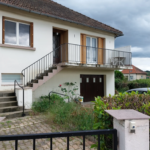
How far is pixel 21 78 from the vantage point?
873 centimetres

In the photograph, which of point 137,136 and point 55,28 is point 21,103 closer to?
point 55,28

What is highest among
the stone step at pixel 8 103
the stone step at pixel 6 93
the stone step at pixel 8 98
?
the stone step at pixel 6 93

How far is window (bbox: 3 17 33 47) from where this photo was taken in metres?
8.27

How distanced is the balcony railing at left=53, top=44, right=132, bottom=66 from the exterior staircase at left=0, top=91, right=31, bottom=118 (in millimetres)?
4189

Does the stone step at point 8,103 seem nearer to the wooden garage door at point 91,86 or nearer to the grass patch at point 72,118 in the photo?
the grass patch at point 72,118

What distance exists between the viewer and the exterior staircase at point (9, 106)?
657cm

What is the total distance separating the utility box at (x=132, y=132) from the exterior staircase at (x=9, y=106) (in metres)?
5.77

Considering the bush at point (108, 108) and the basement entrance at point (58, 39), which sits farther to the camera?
the basement entrance at point (58, 39)

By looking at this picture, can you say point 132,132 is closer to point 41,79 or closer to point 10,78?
point 41,79

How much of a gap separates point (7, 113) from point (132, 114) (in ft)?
19.9

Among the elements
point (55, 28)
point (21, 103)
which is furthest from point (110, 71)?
point (21, 103)

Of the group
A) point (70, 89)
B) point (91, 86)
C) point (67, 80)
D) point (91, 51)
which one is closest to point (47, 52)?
point (67, 80)

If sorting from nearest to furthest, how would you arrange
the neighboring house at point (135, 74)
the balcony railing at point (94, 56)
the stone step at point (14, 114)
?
1. the stone step at point (14, 114)
2. the balcony railing at point (94, 56)
3. the neighboring house at point (135, 74)

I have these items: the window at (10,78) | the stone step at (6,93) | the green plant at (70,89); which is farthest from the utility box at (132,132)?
the green plant at (70,89)
